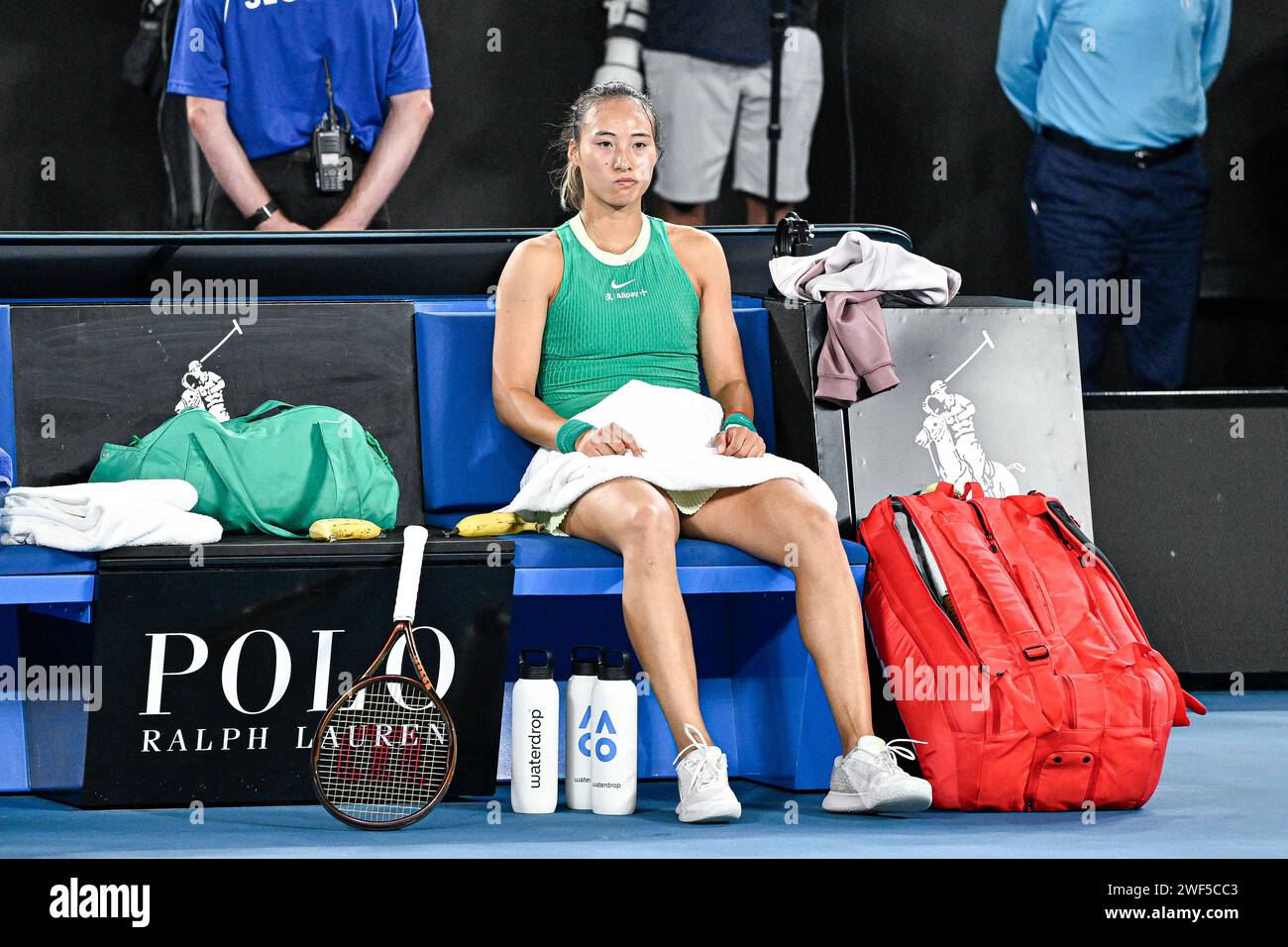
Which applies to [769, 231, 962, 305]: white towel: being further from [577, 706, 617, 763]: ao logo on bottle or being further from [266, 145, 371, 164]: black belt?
[266, 145, 371, 164]: black belt

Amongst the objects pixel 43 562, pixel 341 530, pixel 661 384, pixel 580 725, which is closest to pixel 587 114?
pixel 661 384

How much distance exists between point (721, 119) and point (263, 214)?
1538 mm

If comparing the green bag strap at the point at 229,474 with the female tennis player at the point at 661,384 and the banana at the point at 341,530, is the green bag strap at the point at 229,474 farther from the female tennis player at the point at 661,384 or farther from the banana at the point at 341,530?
the female tennis player at the point at 661,384

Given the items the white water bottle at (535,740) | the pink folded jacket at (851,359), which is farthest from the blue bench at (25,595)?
the pink folded jacket at (851,359)

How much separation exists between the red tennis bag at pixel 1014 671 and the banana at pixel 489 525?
1.98 ft

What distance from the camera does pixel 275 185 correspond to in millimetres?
4430

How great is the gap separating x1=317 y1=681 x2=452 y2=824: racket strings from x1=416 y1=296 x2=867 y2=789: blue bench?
0.31 meters

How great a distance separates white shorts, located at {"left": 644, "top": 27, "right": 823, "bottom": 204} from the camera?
5.10m

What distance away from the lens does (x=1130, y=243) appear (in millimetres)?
5004

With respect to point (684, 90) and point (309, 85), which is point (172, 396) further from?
point (684, 90)

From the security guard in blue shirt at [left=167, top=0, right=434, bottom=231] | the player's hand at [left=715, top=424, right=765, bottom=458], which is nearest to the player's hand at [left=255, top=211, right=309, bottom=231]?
the security guard in blue shirt at [left=167, top=0, right=434, bottom=231]

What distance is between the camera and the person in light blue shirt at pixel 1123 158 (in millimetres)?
4977
